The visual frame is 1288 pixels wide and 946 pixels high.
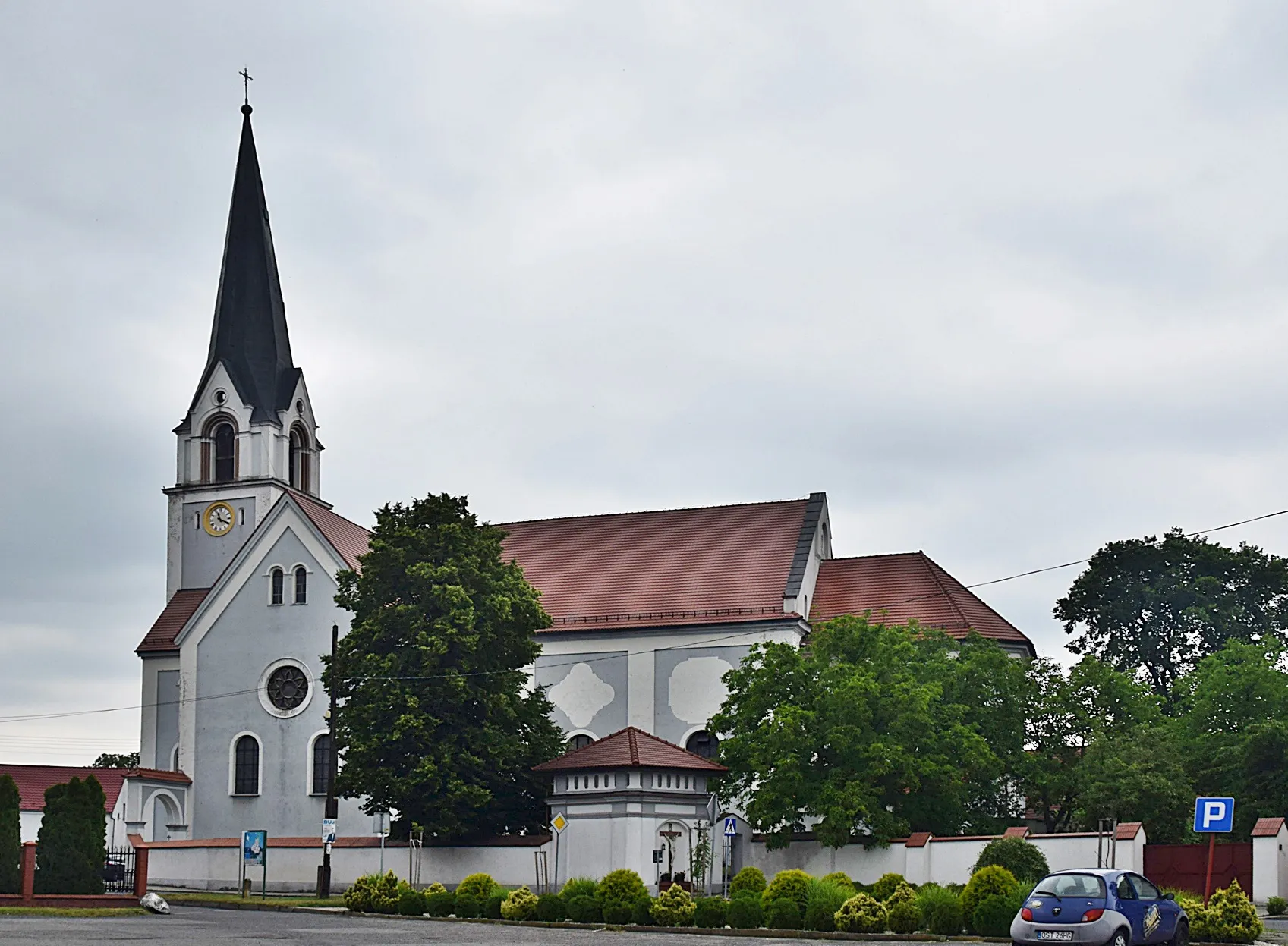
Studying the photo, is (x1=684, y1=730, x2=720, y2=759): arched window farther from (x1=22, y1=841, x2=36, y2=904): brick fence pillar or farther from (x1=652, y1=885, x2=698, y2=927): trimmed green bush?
(x1=22, y1=841, x2=36, y2=904): brick fence pillar

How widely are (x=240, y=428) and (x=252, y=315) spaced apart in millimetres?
4736

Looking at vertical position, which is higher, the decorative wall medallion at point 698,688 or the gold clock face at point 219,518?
the gold clock face at point 219,518

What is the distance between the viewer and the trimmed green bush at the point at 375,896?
34781 mm

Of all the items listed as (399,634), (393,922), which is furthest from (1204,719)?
(393,922)

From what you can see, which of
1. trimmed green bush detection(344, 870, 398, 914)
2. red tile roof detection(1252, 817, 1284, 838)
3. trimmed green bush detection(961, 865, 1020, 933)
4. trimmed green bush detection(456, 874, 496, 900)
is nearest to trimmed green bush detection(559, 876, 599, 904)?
trimmed green bush detection(456, 874, 496, 900)

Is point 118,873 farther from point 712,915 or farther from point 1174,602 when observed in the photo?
point 1174,602

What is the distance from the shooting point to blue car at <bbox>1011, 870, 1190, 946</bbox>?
21.1 meters

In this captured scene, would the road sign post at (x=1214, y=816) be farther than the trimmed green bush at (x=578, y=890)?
No

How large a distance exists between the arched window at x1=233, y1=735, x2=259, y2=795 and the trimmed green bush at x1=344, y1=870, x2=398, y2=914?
18.4 m

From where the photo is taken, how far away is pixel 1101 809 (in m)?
40.4

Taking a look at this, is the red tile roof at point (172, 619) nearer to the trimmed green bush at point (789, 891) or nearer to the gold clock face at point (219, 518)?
the gold clock face at point (219, 518)

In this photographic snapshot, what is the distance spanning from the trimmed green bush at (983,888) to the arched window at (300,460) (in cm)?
3850

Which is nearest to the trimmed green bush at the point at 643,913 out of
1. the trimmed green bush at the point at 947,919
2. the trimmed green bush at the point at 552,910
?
the trimmed green bush at the point at 552,910

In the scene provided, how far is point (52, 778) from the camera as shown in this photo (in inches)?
2429
